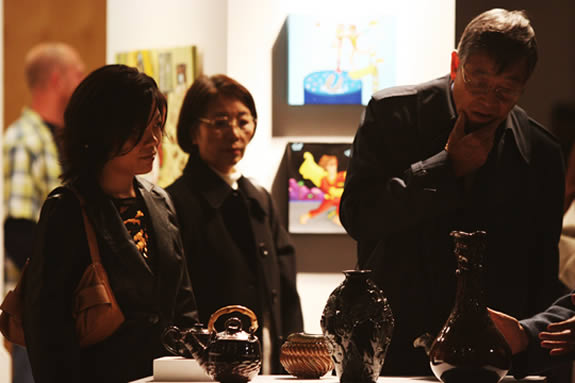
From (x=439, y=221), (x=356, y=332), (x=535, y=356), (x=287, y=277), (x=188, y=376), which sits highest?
(x=439, y=221)

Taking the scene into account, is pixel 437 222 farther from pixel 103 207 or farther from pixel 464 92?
pixel 103 207

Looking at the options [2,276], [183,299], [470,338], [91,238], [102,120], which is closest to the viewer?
[470,338]

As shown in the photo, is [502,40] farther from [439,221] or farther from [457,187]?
[439,221]

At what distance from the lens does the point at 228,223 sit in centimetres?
365

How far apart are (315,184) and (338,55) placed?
59 centimetres

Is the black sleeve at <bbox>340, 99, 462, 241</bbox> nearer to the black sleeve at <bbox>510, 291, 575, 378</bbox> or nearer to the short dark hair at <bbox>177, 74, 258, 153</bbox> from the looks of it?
the black sleeve at <bbox>510, 291, 575, 378</bbox>

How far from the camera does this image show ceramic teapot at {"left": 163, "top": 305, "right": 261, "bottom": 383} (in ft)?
7.10

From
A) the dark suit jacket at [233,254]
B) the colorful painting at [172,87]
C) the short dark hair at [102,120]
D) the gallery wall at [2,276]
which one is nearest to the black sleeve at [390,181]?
the short dark hair at [102,120]

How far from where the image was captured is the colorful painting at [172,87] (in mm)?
4348

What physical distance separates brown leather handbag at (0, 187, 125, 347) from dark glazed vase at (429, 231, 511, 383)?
0.96 metres

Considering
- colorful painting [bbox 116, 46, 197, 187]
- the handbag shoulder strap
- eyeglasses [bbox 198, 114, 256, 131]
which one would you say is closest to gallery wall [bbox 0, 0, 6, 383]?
colorful painting [bbox 116, 46, 197, 187]

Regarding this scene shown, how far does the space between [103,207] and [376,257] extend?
2.71 feet

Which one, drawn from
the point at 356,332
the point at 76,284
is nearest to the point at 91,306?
the point at 76,284

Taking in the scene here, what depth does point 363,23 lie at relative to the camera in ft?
13.3
